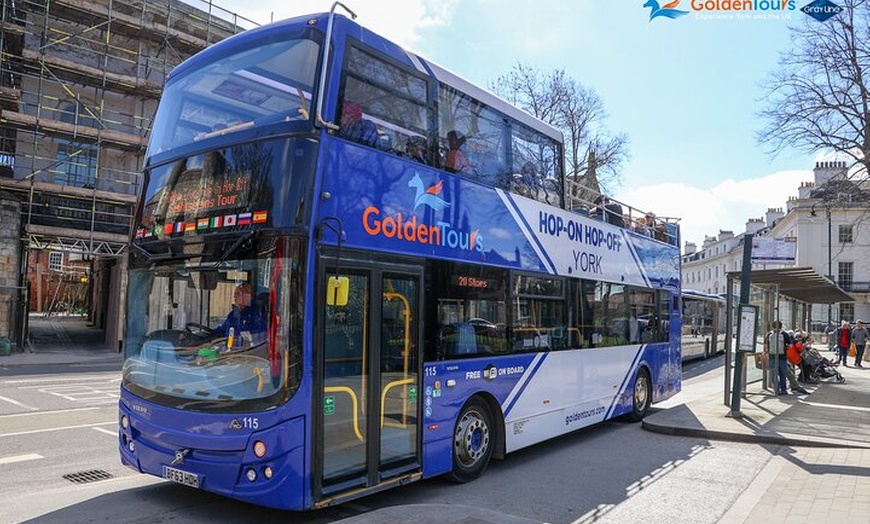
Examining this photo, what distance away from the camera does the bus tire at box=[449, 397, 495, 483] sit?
703cm

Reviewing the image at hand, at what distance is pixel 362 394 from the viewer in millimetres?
5734

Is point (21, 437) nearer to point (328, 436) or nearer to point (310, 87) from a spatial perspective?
point (328, 436)

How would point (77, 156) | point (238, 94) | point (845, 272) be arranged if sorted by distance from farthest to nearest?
point (845, 272), point (77, 156), point (238, 94)

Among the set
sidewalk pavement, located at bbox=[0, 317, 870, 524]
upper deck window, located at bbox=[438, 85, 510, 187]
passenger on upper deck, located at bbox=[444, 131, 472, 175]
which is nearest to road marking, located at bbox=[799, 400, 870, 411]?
sidewalk pavement, located at bbox=[0, 317, 870, 524]

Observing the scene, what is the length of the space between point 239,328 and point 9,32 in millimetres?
24762

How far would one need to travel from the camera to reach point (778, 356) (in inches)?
599

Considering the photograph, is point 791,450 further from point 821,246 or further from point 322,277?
point 821,246

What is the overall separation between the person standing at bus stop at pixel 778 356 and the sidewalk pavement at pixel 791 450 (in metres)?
0.32

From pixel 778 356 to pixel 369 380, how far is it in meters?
12.9

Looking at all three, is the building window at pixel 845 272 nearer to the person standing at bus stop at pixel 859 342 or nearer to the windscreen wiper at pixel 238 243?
the person standing at bus stop at pixel 859 342

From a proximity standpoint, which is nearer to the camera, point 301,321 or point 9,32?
point 301,321

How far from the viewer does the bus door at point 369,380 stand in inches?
212

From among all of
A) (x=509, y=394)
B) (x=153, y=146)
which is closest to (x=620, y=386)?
(x=509, y=394)

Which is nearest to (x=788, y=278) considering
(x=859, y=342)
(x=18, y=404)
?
(x=859, y=342)
